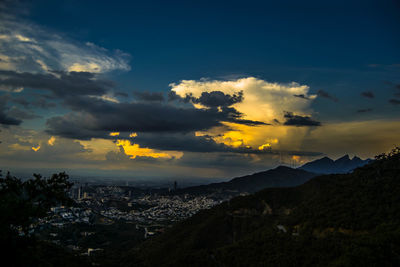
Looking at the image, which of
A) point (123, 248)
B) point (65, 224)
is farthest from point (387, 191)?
point (65, 224)

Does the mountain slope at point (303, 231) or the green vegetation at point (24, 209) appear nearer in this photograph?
the green vegetation at point (24, 209)

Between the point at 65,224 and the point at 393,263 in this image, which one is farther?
the point at 65,224

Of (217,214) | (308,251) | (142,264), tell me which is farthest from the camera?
(217,214)

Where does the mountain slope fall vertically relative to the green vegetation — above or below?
below

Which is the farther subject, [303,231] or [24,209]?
[303,231]

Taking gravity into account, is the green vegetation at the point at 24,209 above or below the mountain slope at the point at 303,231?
Result: above

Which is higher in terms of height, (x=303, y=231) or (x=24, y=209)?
(x=24, y=209)

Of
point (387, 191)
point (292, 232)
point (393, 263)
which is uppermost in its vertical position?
point (387, 191)

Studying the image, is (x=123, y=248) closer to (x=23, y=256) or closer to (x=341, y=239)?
(x=341, y=239)
